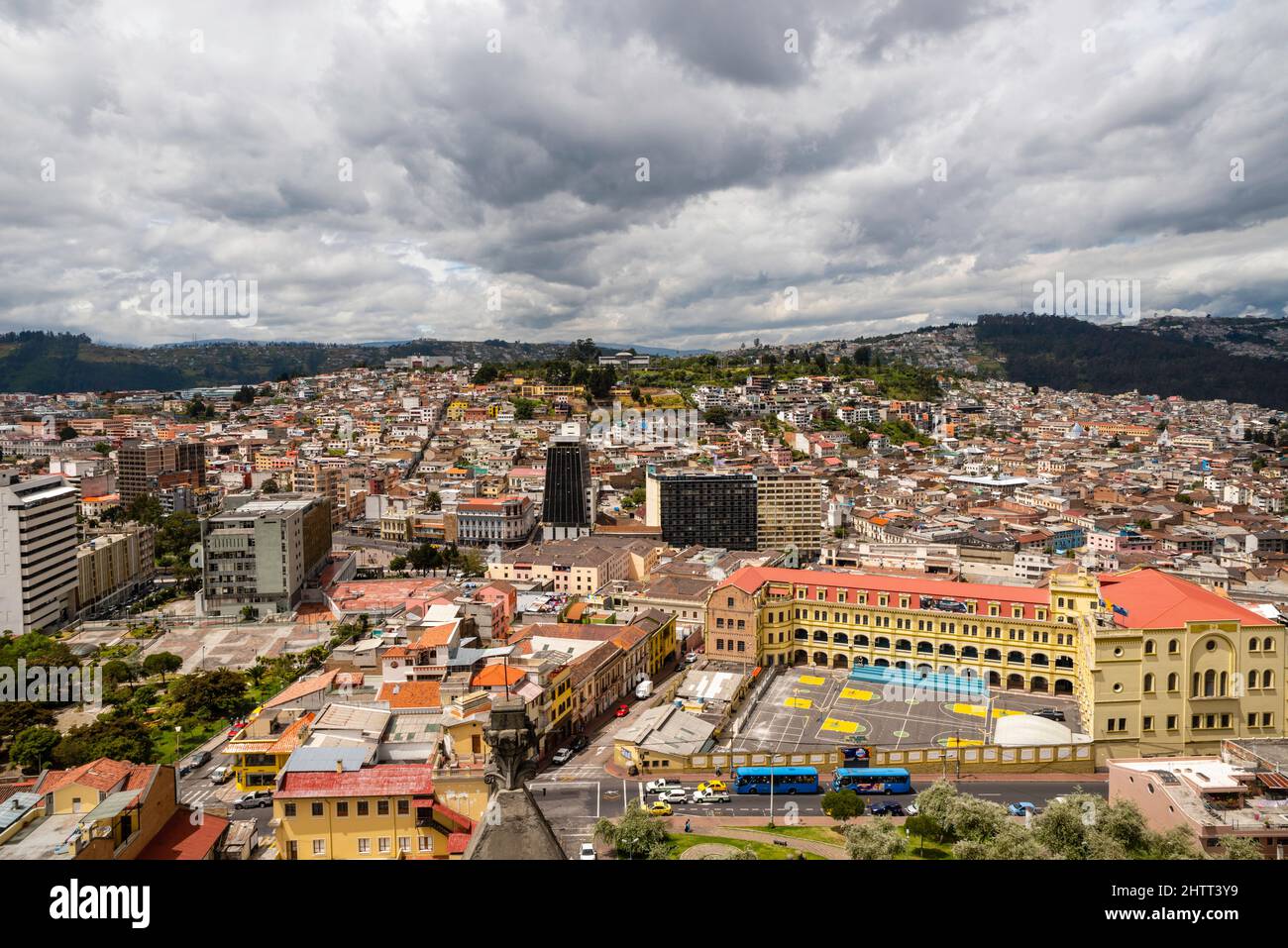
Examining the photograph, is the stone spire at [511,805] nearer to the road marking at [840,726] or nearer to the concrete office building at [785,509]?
the road marking at [840,726]

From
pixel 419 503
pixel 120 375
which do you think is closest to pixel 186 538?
pixel 419 503

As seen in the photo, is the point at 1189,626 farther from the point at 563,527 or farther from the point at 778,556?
the point at 563,527

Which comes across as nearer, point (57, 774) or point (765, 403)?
point (57, 774)

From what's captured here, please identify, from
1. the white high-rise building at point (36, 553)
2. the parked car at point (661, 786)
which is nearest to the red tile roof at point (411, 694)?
the parked car at point (661, 786)

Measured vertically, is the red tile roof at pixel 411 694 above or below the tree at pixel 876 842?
above

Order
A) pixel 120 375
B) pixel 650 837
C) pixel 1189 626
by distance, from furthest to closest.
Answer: pixel 120 375 < pixel 1189 626 < pixel 650 837

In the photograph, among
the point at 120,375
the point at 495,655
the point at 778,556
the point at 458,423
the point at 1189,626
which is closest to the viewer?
the point at 1189,626
